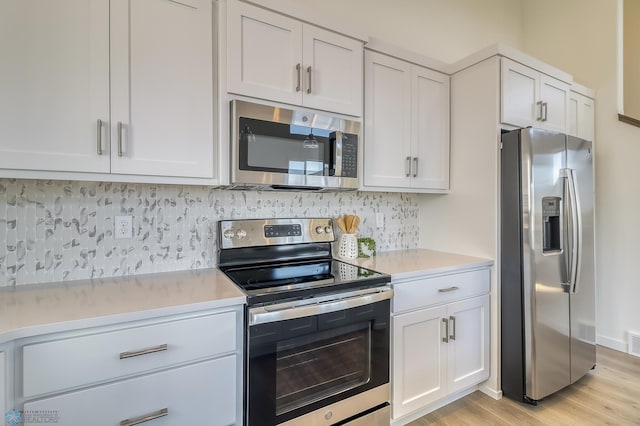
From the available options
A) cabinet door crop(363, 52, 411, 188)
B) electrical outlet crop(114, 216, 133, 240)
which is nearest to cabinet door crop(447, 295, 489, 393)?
cabinet door crop(363, 52, 411, 188)

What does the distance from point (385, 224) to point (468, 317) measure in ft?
2.81

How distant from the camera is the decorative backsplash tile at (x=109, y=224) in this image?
142cm

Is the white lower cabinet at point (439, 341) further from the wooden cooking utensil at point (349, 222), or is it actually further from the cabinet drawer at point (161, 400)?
the cabinet drawer at point (161, 400)

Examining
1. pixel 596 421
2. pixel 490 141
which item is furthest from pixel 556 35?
pixel 596 421

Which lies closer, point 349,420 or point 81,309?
point 81,309

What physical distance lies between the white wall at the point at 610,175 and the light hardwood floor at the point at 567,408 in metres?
0.64

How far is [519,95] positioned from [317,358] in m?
2.10

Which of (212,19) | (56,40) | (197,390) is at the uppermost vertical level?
(212,19)

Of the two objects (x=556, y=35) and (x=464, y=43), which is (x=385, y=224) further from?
(x=556, y=35)

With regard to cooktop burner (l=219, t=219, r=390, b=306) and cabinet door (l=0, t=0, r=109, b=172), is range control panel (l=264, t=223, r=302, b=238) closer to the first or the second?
cooktop burner (l=219, t=219, r=390, b=306)

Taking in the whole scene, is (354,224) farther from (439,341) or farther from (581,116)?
(581,116)

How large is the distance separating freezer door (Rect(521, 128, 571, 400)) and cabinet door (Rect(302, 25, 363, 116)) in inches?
42.3

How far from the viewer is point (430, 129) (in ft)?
7.63

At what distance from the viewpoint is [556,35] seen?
315 centimetres
